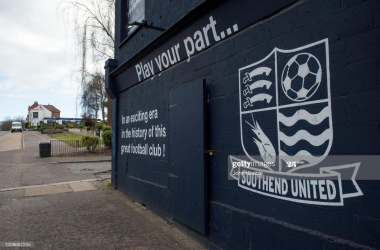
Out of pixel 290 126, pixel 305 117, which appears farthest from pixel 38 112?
pixel 305 117

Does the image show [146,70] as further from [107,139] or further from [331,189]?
[107,139]

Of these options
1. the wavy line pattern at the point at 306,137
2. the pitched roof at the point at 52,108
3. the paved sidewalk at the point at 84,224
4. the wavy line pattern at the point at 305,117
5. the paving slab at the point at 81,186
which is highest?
the pitched roof at the point at 52,108

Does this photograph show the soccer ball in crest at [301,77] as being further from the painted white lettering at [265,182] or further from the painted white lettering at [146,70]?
the painted white lettering at [146,70]

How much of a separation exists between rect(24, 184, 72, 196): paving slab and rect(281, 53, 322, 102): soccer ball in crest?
6.74 meters

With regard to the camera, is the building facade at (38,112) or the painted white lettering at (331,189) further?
the building facade at (38,112)

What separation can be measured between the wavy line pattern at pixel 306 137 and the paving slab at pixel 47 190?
21.5 feet

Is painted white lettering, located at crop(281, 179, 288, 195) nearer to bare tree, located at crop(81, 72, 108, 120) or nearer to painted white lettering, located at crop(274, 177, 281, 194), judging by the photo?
painted white lettering, located at crop(274, 177, 281, 194)

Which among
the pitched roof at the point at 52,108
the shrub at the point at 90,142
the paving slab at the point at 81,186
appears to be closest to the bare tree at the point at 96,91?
the shrub at the point at 90,142

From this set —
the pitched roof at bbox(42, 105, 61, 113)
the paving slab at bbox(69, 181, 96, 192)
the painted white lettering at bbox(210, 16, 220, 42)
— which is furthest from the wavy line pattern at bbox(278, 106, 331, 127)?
the pitched roof at bbox(42, 105, 61, 113)

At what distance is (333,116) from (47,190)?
24.6 feet

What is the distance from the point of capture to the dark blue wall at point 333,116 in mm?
2049

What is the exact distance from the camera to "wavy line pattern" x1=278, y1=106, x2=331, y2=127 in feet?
7.65

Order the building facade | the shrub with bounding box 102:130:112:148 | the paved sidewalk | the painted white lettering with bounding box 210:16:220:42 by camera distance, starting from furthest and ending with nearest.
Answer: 1. the building facade
2. the shrub with bounding box 102:130:112:148
3. the paved sidewalk
4. the painted white lettering with bounding box 210:16:220:42

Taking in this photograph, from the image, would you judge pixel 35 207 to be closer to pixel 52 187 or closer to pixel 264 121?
pixel 52 187
